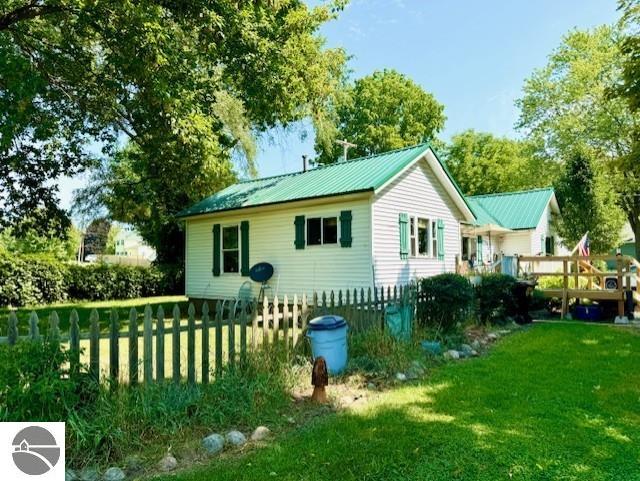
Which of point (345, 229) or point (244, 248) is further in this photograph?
point (244, 248)

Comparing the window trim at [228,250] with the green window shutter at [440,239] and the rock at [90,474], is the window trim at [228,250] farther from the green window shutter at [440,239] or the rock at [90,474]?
the rock at [90,474]

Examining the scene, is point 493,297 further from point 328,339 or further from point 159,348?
point 159,348

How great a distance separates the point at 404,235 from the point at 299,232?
304 centimetres

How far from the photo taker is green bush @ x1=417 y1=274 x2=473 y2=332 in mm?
8766

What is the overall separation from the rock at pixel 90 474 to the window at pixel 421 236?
35.3 feet

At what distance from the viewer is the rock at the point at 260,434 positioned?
160 inches

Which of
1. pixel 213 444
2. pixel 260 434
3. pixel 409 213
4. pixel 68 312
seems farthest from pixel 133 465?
pixel 68 312

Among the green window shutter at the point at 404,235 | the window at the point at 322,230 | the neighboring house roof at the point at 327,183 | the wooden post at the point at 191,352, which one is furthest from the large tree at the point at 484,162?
the wooden post at the point at 191,352

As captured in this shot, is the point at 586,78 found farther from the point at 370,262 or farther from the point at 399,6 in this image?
the point at 370,262

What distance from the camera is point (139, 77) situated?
26.3ft

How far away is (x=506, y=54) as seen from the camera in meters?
23.5

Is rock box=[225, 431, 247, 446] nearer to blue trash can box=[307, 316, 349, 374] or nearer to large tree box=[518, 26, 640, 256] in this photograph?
blue trash can box=[307, 316, 349, 374]

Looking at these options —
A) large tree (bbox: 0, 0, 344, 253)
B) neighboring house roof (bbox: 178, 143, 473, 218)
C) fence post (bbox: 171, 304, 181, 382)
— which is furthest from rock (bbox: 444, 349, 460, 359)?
large tree (bbox: 0, 0, 344, 253)

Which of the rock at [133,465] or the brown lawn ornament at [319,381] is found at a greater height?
the brown lawn ornament at [319,381]
